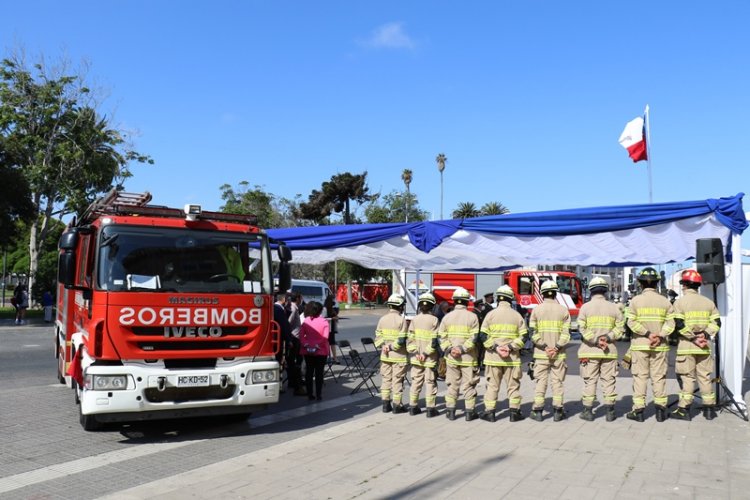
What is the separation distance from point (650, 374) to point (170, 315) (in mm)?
6423

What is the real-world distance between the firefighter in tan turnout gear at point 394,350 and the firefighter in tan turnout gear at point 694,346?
11.9ft

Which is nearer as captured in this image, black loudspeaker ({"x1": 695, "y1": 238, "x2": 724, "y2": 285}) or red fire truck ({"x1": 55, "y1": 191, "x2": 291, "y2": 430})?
red fire truck ({"x1": 55, "y1": 191, "x2": 291, "y2": 430})

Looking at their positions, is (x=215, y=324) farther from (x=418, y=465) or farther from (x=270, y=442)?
(x=418, y=465)

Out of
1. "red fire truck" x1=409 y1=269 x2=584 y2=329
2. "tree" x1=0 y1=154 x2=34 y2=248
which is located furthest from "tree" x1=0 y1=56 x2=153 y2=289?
"red fire truck" x1=409 y1=269 x2=584 y2=329

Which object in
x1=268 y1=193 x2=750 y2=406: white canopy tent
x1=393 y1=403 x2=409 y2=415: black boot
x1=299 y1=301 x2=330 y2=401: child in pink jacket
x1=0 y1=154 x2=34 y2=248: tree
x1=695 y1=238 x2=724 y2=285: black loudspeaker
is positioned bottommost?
x1=393 y1=403 x2=409 y2=415: black boot

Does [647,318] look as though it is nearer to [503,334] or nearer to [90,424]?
[503,334]

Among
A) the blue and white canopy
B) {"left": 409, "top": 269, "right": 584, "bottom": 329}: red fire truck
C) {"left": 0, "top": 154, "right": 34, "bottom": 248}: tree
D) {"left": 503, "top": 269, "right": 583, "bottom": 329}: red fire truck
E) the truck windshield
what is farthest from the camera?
{"left": 409, "top": 269, "right": 584, "bottom": 329}: red fire truck

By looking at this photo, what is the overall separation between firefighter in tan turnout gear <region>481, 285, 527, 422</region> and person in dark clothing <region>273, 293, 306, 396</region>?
3.84 meters

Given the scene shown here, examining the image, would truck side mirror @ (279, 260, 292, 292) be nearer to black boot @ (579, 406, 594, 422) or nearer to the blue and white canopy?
the blue and white canopy

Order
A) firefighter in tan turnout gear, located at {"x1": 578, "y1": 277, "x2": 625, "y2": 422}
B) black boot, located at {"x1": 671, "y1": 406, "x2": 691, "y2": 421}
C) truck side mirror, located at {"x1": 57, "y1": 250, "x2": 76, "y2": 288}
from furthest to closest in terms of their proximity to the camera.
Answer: black boot, located at {"x1": 671, "y1": 406, "x2": 691, "y2": 421}, firefighter in tan turnout gear, located at {"x1": 578, "y1": 277, "x2": 625, "y2": 422}, truck side mirror, located at {"x1": 57, "y1": 250, "x2": 76, "y2": 288}

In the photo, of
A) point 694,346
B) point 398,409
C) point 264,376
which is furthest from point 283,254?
point 694,346

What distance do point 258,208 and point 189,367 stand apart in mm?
46974

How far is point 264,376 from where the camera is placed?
809 cm

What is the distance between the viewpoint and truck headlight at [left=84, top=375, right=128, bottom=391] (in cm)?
723
